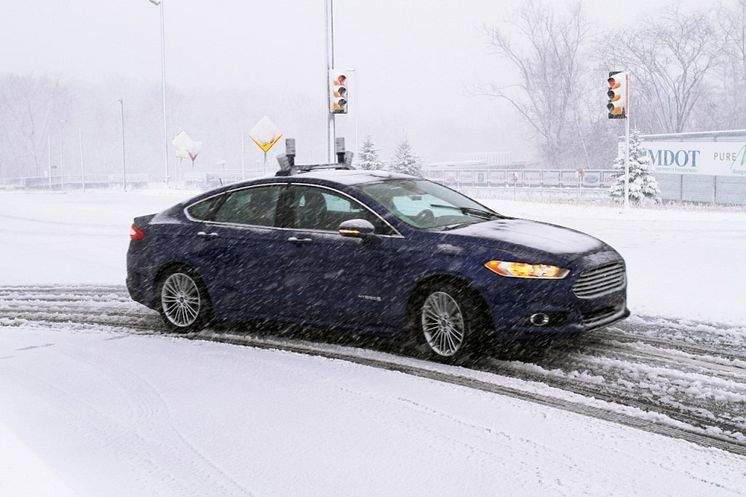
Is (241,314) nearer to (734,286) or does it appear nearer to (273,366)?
(273,366)

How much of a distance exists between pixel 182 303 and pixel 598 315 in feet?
13.2

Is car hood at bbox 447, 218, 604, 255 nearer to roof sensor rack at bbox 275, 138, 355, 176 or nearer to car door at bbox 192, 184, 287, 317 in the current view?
car door at bbox 192, 184, 287, 317

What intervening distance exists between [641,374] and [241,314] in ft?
11.8

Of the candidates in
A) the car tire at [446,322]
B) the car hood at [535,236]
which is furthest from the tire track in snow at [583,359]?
the car hood at [535,236]

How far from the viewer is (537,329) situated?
6352 mm

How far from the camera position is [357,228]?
697 cm

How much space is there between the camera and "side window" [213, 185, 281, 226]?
786 cm

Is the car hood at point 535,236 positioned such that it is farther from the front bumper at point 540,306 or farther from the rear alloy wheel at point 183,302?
the rear alloy wheel at point 183,302

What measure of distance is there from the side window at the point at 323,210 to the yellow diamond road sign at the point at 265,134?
65.5ft

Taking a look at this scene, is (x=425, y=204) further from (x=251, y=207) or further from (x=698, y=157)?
→ (x=698, y=157)

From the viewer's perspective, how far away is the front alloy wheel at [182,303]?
8.13 metres

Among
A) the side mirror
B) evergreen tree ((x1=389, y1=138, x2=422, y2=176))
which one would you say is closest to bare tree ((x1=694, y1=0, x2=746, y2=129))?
evergreen tree ((x1=389, y1=138, x2=422, y2=176))

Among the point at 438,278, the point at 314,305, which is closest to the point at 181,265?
the point at 314,305

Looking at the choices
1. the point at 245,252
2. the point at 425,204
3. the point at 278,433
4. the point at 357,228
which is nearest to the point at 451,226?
the point at 425,204
